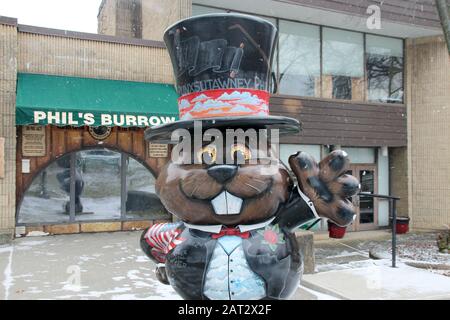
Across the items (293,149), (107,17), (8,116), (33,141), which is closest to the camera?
(8,116)

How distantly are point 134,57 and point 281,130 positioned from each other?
7143mm

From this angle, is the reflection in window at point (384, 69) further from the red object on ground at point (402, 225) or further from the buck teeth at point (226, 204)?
the buck teeth at point (226, 204)

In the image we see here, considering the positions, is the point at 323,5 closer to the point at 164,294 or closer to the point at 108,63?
the point at 108,63

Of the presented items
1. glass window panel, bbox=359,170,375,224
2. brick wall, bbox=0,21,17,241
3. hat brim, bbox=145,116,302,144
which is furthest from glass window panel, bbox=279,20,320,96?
hat brim, bbox=145,116,302,144

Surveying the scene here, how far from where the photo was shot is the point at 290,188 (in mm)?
3094

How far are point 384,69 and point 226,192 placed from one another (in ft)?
38.6

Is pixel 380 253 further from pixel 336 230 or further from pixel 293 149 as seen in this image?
pixel 336 230

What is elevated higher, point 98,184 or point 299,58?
point 299,58

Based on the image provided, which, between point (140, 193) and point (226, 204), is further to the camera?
point (140, 193)

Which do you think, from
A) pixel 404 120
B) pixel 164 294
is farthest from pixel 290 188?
pixel 404 120

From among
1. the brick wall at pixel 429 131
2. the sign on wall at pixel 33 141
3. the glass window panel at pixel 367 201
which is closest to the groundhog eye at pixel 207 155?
the sign on wall at pixel 33 141

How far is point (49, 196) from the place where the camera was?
9.14 metres

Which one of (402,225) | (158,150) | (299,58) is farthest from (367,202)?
(158,150)

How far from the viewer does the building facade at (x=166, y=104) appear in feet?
28.1
